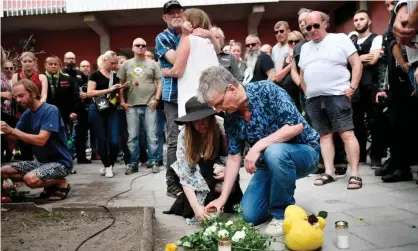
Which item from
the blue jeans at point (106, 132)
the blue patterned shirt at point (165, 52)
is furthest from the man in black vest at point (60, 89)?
the blue patterned shirt at point (165, 52)

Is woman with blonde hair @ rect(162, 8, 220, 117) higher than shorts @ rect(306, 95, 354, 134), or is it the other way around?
woman with blonde hair @ rect(162, 8, 220, 117)

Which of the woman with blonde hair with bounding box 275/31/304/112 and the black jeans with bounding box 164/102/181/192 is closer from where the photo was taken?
the black jeans with bounding box 164/102/181/192

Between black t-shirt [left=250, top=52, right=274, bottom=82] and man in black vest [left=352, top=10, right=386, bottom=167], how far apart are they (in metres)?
1.23

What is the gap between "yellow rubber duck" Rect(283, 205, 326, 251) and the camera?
8.98ft

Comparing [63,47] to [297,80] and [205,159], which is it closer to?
[297,80]

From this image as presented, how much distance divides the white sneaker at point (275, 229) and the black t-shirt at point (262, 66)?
12.0 ft

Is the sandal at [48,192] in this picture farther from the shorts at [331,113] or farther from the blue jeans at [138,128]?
the shorts at [331,113]

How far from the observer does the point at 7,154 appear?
8258 mm

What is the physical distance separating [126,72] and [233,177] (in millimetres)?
3877

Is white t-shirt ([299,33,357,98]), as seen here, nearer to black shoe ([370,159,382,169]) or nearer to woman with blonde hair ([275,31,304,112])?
woman with blonde hair ([275,31,304,112])

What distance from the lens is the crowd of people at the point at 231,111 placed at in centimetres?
327

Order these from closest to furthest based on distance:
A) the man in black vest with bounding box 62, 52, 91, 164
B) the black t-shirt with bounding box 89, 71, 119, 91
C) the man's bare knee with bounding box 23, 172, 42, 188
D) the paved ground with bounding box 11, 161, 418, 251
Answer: the paved ground with bounding box 11, 161, 418, 251 < the man's bare knee with bounding box 23, 172, 42, 188 < the black t-shirt with bounding box 89, 71, 119, 91 < the man in black vest with bounding box 62, 52, 91, 164

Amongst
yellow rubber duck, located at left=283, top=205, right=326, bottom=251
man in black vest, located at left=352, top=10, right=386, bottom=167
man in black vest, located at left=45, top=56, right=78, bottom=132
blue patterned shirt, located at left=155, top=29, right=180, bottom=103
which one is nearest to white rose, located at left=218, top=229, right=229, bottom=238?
yellow rubber duck, located at left=283, top=205, right=326, bottom=251

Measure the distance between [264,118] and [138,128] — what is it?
3694mm
